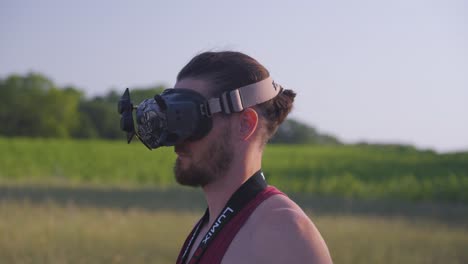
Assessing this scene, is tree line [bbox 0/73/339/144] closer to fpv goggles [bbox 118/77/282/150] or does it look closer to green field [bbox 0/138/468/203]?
green field [bbox 0/138/468/203]

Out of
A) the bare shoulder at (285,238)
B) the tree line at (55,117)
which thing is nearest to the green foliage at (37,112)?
the tree line at (55,117)

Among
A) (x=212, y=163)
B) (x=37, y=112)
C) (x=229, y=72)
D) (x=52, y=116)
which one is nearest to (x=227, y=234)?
(x=212, y=163)

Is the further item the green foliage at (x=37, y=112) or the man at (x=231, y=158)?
the green foliage at (x=37, y=112)

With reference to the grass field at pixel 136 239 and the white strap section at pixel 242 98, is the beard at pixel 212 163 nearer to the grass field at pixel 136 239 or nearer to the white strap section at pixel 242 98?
the white strap section at pixel 242 98

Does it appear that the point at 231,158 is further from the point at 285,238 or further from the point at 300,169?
the point at 300,169

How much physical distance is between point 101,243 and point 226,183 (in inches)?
255

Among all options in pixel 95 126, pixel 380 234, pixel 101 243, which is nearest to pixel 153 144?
pixel 101 243

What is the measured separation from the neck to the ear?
0.25 feet

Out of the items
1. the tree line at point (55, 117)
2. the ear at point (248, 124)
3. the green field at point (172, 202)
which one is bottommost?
the tree line at point (55, 117)

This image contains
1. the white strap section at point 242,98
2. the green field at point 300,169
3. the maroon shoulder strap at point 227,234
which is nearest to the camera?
the maroon shoulder strap at point 227,234

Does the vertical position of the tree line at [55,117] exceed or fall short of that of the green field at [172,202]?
it falls short

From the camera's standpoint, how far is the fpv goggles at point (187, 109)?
1.89m

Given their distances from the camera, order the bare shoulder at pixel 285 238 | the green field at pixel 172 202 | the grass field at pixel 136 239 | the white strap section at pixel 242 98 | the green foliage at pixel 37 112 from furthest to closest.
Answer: the green foliage at pixel 37 112 → the green field at pixel 172 202 → the grass field at pixel 136 239 → the white strap section at pixel 242 98 → the bare shoulder at pixel 285 238

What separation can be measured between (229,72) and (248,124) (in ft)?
0.52
